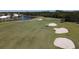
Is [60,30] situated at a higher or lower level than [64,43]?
higher

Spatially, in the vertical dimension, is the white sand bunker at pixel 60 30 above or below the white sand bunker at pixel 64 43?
above

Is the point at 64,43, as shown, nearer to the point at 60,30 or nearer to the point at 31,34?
the point at 60,30

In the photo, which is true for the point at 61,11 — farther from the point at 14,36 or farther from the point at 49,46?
the point at 14,36

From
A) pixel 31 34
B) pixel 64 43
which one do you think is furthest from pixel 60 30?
pixel 31 34
